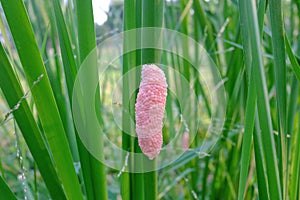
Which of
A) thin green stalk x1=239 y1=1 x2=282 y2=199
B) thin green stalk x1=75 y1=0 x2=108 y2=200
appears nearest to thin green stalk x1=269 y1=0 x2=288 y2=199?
thin green stalk x1=239 y1=1 x2=282 y2=199

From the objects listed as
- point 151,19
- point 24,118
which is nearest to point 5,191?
point 24,118

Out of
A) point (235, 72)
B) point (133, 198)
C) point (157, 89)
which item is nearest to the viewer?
point (157, 89)

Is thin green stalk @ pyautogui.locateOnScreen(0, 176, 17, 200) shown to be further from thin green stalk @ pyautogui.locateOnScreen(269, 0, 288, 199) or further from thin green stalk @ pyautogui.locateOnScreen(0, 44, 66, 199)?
thin green stalk @ pyautogui.locateOnScreen(269, 0, 288, 199)

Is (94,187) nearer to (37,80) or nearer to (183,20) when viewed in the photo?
(37,80)

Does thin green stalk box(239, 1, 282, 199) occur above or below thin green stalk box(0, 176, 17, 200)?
above

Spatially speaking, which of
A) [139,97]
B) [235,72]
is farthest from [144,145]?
[235,72]

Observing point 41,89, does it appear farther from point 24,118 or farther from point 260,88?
point 260,88

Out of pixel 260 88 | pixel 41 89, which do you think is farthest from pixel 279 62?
pixel 41 89

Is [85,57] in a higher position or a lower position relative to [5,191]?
higher
